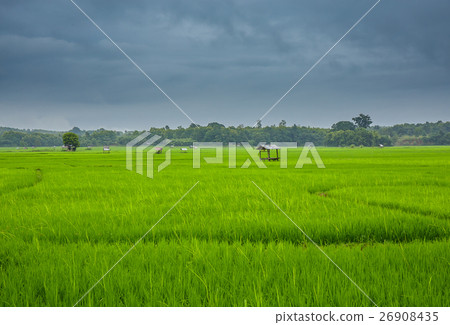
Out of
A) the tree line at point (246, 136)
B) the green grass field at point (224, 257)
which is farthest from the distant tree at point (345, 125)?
the green grass field at point (224, 257)

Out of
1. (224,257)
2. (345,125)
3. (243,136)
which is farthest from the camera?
(345,125)

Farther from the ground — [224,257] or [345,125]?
[345,125]

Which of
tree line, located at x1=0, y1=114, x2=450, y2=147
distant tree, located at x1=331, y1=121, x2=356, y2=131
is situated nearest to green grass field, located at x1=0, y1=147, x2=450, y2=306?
tree line, located at x1=0, y1=114, x2=450, y2=147

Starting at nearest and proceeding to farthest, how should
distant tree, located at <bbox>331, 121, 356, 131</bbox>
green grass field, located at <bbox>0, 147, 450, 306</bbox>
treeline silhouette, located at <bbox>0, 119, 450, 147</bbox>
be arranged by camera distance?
green grass field, located at <bbox>0, 147, 450, 306</bbox> < treeline silhouette, located at <bbox>0, 119, 450, 147</bbox> < distant tree, located at <bbox>331, 121, 356, 131</bbox>

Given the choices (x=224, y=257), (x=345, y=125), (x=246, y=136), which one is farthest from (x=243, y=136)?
(x=224, y=257)

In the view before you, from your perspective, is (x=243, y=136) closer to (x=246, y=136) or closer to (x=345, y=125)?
(x=246, y=136)

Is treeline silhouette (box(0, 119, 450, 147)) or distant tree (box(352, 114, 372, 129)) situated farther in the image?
distant tree (box(352, 114, 372, 129))

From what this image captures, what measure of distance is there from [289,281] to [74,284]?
6.27ft

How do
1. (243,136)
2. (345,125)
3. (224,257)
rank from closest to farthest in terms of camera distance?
(224,257) < (243,136) < (345,125)

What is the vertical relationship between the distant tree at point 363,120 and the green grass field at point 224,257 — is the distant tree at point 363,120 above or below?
above

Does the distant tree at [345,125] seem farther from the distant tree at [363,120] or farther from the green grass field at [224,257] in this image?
the green grass field at [224,257]

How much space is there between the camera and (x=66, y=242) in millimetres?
3990

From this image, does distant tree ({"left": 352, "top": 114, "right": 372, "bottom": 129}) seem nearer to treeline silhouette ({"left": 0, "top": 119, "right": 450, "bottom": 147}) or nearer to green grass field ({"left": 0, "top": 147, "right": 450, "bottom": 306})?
treeline silhouette ({"left": 0, "top": 119, "right": 450, "bottom": 147})

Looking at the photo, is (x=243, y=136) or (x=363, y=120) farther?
(x=363, y=120)
